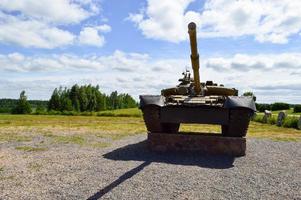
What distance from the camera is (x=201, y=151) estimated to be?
10453 mm

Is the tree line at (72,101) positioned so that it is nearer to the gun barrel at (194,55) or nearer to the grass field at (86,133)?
the grass field at (86,133)

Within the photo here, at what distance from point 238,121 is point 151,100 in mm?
2344

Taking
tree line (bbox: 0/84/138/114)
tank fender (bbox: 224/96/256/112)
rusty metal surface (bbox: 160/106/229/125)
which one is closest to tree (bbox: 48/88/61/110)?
tree line (bbox: 0/84/138/114)

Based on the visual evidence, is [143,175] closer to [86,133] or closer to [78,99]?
[86,133]

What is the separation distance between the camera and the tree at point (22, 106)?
208 feet

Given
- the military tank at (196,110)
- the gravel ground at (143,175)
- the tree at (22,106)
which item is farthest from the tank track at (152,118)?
the tree at (22,106)

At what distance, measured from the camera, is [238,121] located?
10.1 m

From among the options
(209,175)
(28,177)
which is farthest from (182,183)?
(28,177)

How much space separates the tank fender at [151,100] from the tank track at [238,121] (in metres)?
1.88

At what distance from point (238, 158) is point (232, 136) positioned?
90cm

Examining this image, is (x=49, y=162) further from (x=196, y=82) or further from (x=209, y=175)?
(x=196, y=82)

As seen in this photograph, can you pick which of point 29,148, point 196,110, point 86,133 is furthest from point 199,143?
point 86,133

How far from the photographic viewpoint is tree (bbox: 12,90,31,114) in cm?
6333

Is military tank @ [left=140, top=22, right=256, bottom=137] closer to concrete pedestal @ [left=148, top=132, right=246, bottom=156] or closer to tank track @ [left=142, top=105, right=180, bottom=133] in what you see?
tank track @ [left=142, top=105, right=180, bottom=133]
